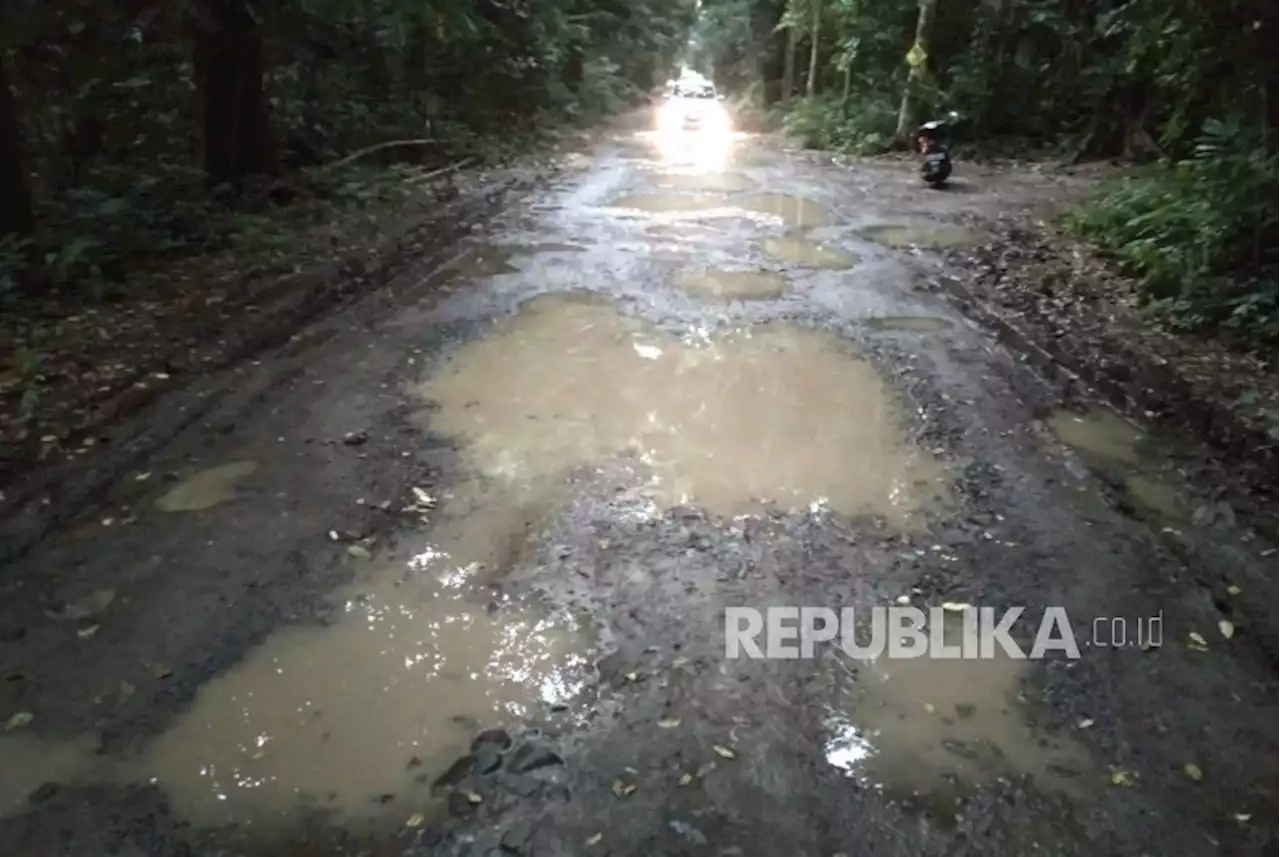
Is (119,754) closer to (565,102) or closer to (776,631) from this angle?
(776,631)

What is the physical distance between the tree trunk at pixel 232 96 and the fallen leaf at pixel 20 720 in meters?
8.16

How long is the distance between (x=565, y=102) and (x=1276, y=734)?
2574 cm

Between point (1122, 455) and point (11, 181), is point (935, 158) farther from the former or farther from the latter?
point (11, 181)

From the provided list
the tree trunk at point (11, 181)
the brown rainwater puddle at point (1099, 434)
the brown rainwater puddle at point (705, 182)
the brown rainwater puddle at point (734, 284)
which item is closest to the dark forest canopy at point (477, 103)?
the tree trunk at point (11, 181)

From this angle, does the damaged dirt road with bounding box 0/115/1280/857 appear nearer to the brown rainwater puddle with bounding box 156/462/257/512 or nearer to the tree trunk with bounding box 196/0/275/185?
the brown rainwater puddle with bounding box 156/462/257/512

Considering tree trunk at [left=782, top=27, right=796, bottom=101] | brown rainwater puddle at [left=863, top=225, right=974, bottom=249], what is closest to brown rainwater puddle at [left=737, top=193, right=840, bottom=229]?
brown rainwater puddle at [left=863, top=225, right=974, bottom=249]

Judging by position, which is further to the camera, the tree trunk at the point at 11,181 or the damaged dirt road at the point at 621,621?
the tree trunk at the point at 11,181

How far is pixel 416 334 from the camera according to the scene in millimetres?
7641

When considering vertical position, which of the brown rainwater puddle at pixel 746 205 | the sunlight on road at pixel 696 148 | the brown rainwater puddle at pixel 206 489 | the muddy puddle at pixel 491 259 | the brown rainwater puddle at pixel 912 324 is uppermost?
the brown rainwater puddle at pixel 912 324

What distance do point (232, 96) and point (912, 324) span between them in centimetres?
715

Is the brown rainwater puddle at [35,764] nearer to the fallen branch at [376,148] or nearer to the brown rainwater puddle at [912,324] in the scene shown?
the brown rainwater puddle at [912,324]

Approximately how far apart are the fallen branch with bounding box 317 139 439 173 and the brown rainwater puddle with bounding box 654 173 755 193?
11.7 feet

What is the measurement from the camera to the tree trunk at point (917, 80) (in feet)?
67.0

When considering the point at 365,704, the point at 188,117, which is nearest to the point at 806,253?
the point at 188,117
